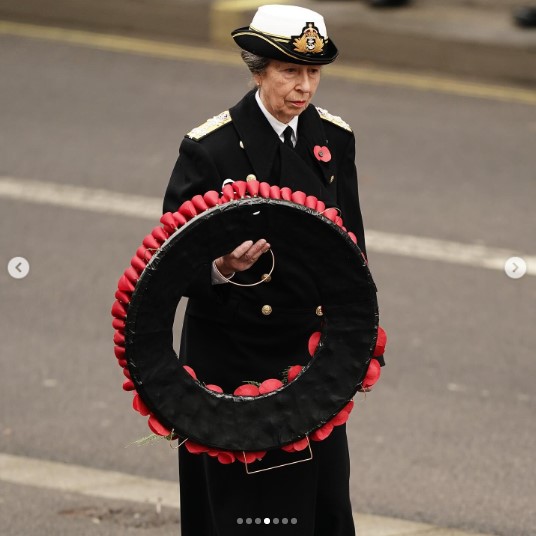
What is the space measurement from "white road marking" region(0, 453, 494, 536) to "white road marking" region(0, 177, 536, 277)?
2.92 m

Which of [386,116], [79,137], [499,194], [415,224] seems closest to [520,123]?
[386,116]

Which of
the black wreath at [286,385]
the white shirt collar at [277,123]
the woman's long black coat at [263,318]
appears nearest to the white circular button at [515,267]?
the woman's long black coat at [263,318]

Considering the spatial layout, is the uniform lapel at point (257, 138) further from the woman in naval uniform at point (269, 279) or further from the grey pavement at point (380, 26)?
the grey pavement at point (380, 26)

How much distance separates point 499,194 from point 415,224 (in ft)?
2.86

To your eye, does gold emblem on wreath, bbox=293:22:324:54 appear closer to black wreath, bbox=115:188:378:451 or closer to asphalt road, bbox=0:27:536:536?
black wreath, bbox=115:188:378:451

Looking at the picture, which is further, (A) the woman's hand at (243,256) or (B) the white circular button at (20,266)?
(B) the white circular button at (20,266)

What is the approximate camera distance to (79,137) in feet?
33.7

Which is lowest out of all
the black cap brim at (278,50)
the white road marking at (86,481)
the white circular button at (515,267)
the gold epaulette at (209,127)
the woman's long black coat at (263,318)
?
the white road marking at (86,481)

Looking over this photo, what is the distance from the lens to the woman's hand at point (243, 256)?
154 inches

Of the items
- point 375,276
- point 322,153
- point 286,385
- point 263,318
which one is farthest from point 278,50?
point 375,276

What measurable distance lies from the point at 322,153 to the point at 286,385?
0.70 metres

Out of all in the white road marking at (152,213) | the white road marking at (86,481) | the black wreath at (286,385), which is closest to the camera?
the black wreath at (286,385)

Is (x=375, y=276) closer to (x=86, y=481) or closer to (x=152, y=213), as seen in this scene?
(x=152, y=213)

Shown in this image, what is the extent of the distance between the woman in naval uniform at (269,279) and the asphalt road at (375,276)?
5.11 ft
